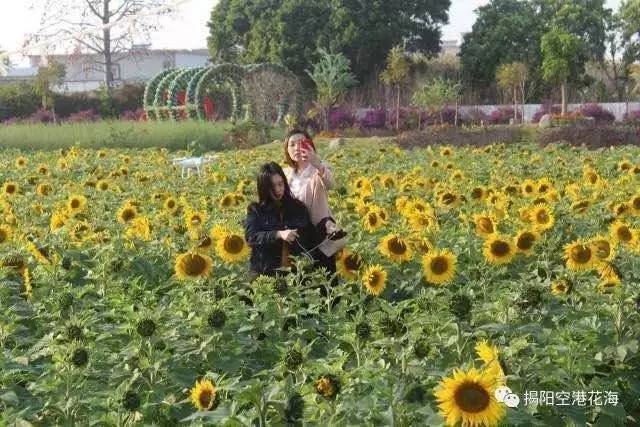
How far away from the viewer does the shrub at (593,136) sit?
15.0 metres

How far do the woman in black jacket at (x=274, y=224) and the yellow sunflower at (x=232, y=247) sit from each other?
90 mm

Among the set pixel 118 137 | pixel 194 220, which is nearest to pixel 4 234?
pixel 194 220

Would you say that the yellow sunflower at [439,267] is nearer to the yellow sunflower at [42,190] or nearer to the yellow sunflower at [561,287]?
the yellow sunflower at [561,287]

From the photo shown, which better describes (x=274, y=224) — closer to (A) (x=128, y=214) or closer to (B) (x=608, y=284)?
(A) (x=128, y=214)

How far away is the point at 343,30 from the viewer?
122 feet

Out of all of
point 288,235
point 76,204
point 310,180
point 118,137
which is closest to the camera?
point 288,235

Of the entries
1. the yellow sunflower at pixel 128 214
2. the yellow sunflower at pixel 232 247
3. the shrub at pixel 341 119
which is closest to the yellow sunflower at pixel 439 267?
the yellow sunflower at pixel 232 247

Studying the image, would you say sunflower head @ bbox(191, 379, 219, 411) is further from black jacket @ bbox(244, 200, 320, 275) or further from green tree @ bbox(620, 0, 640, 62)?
green tree @ bbox(620, 0, 640, 62)

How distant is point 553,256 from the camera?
4.70 metres

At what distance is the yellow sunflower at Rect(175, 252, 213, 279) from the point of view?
391 cm

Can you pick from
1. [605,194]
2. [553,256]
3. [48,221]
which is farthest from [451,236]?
[48,221]

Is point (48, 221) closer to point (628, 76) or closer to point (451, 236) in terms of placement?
point (451, 236)

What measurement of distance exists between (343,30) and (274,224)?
33.5 meters

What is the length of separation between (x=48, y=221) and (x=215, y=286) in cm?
291
